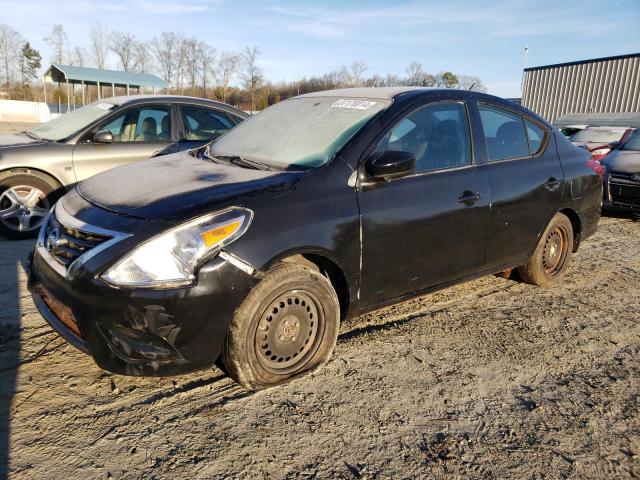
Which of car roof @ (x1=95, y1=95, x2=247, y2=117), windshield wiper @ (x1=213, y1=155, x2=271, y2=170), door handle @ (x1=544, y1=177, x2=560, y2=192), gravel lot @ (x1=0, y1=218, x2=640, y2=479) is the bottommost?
gravel lot @ (x1=0, y1=218, x2=640, y2=479)

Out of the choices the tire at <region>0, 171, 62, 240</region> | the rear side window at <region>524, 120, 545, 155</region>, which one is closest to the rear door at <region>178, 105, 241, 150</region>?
the tire at <region>0, 171, 62, 240</region>

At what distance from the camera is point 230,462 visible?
2230mm

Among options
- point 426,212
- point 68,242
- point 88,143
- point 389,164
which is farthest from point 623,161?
point 68,242

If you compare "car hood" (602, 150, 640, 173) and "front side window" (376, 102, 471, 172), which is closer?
"front side window" (376, 102, 471, 172)

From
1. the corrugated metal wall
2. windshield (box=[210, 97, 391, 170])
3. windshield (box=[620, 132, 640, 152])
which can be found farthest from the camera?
the corrugated metal wall

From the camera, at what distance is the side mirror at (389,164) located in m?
3.03

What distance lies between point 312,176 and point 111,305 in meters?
1.29

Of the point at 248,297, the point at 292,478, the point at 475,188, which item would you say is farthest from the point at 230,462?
the point at 475,188

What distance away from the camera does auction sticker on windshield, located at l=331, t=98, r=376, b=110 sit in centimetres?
346

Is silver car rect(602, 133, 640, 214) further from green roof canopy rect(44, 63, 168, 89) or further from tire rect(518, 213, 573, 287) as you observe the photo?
green roof canopy rect(44, 63, 168, 89)

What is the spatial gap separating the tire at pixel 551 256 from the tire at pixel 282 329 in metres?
2.36

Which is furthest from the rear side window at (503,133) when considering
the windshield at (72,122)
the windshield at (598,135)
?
the windshield at (598,135)

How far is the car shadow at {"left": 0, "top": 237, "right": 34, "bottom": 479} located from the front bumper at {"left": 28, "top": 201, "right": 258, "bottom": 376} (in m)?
0.50

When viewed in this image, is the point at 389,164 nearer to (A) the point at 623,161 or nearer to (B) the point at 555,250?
(B) the point at 555,250
